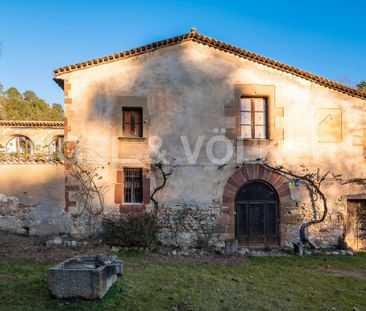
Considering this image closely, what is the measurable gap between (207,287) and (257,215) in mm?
5077

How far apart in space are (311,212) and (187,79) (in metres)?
6.40

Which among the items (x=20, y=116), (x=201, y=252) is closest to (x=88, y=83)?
(x=201, y=252)

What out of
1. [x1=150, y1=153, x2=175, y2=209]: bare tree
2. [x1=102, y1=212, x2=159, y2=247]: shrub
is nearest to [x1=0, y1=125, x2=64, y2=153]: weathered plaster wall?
[x1=150, y1=153, x2=175, y2=209]: bare tree

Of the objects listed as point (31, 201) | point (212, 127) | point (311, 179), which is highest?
point (212, 127)

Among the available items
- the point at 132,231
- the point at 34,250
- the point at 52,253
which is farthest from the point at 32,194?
the point at 132,231

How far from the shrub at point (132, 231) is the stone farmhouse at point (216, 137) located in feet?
1.83

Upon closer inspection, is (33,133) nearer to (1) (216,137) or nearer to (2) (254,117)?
(1) (216,137)

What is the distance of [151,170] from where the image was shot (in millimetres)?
10773

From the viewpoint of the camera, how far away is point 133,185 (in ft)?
35.7

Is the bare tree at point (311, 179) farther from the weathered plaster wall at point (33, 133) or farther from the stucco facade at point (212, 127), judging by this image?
the weathered plaster wall at point (33, 133)

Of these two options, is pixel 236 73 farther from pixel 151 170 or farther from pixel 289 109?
pixel 151 170

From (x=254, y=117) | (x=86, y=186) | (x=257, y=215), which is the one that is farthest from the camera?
(x=254, y=117)

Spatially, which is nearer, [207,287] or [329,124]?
[207,287]

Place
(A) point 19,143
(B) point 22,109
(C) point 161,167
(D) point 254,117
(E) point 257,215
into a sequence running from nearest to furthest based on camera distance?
1. (C) point 161,167
2. (E) point 257,215
3. (D) point 254,117
4. (A) point 19,143
5. (B) point 22,109
